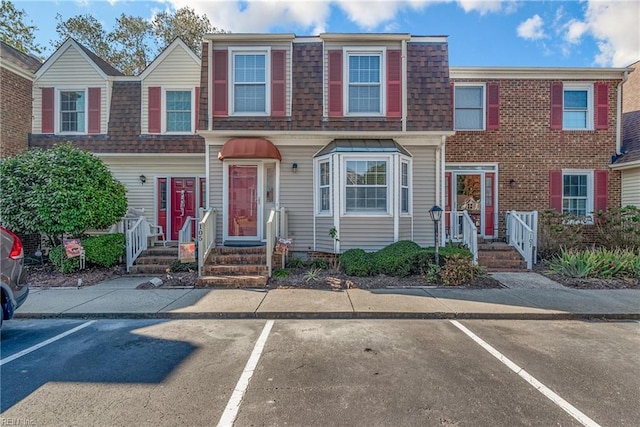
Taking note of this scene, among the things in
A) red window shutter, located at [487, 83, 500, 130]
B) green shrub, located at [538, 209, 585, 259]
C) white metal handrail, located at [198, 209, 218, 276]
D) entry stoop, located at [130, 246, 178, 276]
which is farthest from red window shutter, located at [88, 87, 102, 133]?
green shrub, located at [538, 209, 585, 259]

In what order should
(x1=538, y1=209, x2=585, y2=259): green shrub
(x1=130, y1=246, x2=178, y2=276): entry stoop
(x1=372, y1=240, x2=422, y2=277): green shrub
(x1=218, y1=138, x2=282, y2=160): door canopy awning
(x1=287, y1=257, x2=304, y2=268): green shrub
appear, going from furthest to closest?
(x1=538, y1=209, x2=585, y2=259): green shrub
(x1=287, y1=257, x2=304, y2=268): green shrub
(x1=218, y1=138, x2=282, y2=160): door canopy awning
(x1=130, y1=246, x2=178, y2=276): entry stoop
(x1=372, y1=240, x2=422, y2=277): green shrub

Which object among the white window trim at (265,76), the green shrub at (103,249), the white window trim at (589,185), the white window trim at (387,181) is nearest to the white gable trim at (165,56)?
the white window trim at (265,76)

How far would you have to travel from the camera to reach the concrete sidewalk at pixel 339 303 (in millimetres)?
5211

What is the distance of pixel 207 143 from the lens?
8.91m

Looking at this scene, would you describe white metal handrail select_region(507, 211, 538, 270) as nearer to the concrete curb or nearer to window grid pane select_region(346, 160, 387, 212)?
the concrete curb

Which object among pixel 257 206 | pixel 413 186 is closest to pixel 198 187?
pixel 257 206

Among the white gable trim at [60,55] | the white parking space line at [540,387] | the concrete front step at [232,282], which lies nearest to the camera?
the white parking space line at [540,387]

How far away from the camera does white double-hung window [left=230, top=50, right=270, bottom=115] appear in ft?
29.3

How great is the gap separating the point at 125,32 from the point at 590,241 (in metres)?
24.5

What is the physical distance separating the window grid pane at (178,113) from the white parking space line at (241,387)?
8.79m

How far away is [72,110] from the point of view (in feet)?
35.7

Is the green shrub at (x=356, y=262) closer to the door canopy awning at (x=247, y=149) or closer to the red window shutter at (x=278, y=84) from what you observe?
the door canopy awning at (x=247, y=149)

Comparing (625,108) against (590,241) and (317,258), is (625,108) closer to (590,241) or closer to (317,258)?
(590,241)

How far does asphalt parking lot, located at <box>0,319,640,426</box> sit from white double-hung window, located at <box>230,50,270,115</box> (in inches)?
245
